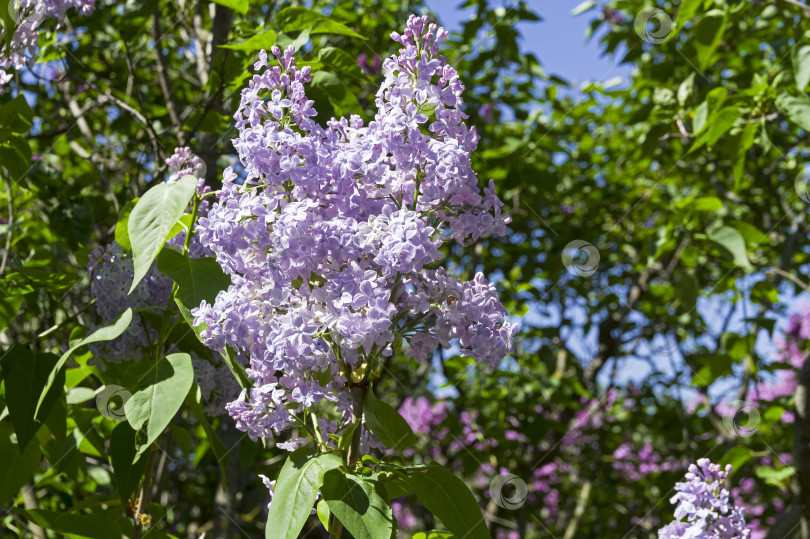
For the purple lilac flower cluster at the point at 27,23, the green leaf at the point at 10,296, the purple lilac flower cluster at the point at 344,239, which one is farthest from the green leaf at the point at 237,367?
the purple lilac flower cluster at the point at 27,23

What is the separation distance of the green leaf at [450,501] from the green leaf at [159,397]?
1.23 ft

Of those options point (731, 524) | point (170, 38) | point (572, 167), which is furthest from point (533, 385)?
point (170, 38)

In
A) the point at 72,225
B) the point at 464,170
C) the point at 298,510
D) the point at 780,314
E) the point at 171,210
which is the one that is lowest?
the point at 298,510

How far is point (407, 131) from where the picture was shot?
1.08 m

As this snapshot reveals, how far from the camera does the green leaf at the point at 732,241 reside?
7.97 feet

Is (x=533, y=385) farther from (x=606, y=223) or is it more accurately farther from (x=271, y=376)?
(x=271, y=376)

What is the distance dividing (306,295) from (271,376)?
0.14 metres

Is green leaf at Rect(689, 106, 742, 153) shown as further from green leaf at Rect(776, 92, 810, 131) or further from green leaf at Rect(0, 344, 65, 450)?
green leaf at Rect(0, 344, 65, 450)

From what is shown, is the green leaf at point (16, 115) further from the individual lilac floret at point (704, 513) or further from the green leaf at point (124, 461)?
the individual lilac floret at point (704, 513)

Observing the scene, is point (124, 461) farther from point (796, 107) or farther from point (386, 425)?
point (796, 107)

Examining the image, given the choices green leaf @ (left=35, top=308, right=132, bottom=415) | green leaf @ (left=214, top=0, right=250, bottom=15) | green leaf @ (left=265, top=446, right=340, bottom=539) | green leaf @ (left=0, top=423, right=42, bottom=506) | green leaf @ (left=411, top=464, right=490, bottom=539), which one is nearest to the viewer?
green leaf @ (left=265, top=446, right=340, bottom=539)

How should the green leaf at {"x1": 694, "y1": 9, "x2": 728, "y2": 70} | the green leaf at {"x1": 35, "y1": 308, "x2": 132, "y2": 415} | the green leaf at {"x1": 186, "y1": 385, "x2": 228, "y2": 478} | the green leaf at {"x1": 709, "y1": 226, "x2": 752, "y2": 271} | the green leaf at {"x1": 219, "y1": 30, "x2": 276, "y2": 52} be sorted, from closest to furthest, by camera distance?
the green leaf at {"x1": 35, "y1": 308, "x2": 132, "y2": 415} < the green leaf at {"x1": 186, "y1": 385, "x2": 228, "y2": 478} < the green leaf at {"x1": 219, "y1": 30, "x2": 276, "y2": 52} < the green leaf at {"x1": 694, "y1": 9, "x2": 728, "y2": 70} < the green leaf at {"x1": 709, "y1": 226, "x2": 752, "y2": 271}

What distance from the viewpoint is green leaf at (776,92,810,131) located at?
83.9 inches

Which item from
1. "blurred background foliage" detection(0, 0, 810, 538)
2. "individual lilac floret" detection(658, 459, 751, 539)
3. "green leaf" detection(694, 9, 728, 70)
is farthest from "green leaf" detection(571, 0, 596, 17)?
"individual lilac floret" detection(658, 459, 751, 539)
